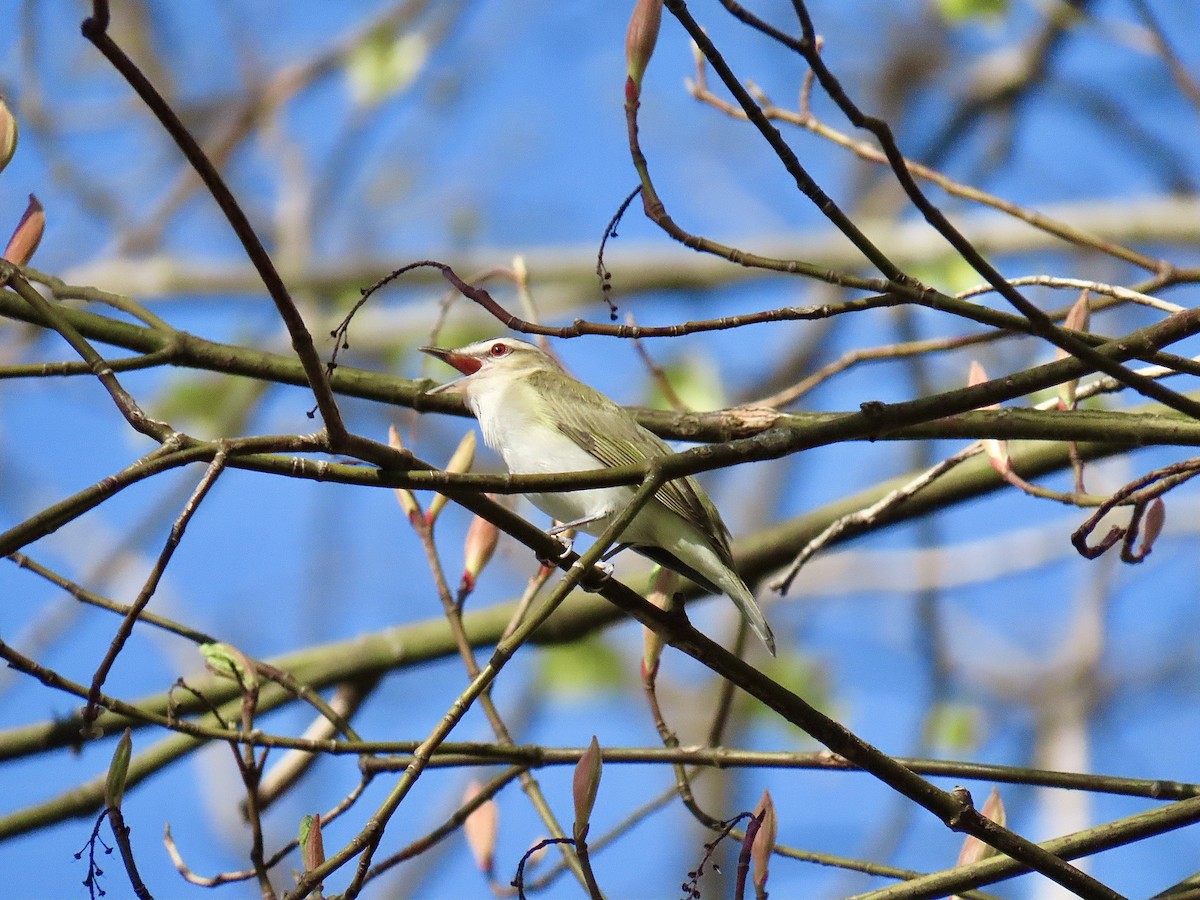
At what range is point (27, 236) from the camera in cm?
217

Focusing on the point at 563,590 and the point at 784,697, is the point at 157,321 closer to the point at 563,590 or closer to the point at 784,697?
the point at 563,590

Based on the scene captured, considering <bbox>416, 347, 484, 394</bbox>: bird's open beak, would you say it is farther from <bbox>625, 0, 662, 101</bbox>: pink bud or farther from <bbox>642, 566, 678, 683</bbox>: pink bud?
<bbox>625, 0, 662, 101</bbox>: pink bud

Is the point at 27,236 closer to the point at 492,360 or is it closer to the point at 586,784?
the point at 586,784

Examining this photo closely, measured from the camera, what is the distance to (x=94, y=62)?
29.0 feet

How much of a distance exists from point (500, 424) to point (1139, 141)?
215 inches

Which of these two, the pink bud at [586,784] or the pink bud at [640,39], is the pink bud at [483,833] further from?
the pink bud at [640,39]

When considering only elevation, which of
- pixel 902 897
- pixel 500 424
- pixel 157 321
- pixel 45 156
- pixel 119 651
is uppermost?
pixel 45 156

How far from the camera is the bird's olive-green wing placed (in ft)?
10.7

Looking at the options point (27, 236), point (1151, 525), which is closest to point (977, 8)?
point (1151, 525)

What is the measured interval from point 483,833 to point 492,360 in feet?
5.26

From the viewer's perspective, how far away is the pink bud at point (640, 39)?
194cm

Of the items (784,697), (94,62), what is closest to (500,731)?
(784,697)

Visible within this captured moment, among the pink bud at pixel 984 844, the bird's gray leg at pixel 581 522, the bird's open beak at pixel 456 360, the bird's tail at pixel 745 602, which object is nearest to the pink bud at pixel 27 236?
the bird's open beak at pixel 456 360

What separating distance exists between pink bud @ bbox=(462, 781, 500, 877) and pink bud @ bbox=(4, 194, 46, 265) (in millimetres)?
1447
